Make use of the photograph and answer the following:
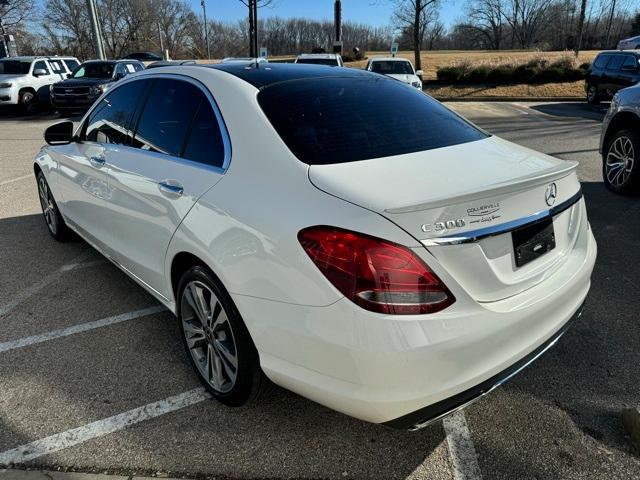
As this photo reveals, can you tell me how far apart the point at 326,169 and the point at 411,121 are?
0.86 meters

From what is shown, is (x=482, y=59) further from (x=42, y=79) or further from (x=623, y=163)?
(x=623, y=163)

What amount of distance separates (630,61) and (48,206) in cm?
1786

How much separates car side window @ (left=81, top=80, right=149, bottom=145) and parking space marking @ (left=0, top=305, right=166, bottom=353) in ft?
3.91

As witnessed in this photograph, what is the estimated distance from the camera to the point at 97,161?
3.53 metres

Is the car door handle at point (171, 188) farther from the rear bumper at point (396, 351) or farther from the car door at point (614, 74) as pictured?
the car door at point (614, 74)

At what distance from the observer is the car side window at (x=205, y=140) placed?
8.04 ft

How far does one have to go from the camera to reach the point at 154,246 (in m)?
2.84

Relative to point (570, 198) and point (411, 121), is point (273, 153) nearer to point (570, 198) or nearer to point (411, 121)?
point (411, 121)

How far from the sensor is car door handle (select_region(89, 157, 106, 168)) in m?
3.46

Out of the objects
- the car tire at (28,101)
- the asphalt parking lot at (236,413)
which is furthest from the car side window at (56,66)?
the asphalt parking lot at (236,413)

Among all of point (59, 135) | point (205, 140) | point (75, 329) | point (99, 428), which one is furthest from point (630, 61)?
point (99, 428)

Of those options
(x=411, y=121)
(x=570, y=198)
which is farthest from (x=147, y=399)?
(x=570, y=198)

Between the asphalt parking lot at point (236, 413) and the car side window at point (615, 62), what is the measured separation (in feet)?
53.2

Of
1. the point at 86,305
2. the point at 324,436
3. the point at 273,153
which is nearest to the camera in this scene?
the point at 273,153
